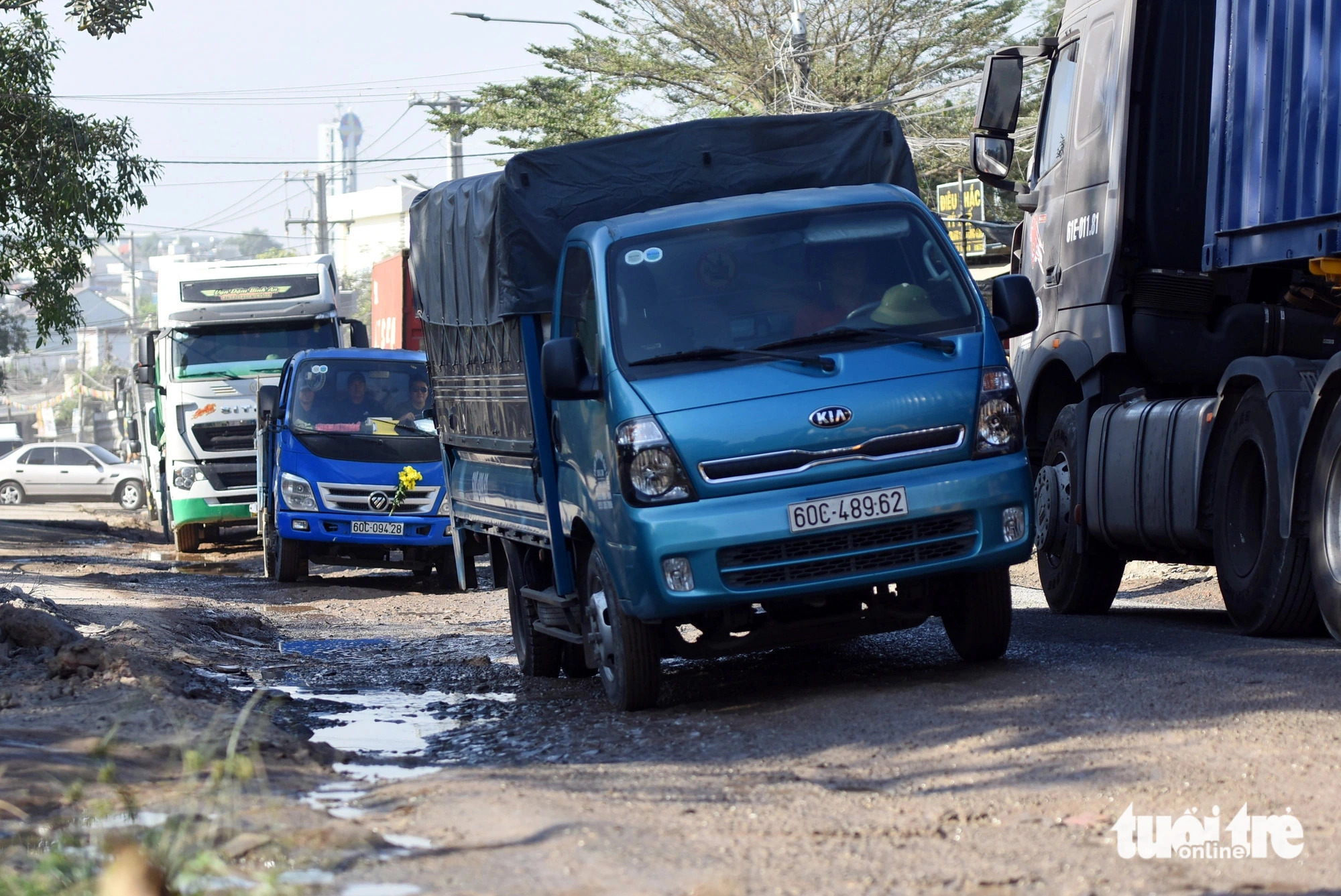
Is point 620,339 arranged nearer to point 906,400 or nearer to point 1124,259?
point 906,400

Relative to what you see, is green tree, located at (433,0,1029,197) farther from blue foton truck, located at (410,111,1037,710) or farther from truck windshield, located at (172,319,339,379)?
blue foton truck, located at (410,111,1037,710)

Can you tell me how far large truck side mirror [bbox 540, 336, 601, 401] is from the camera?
6.89 meters

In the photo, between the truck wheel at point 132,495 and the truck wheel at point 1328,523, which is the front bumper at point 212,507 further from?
the truck wheel at point 132,495

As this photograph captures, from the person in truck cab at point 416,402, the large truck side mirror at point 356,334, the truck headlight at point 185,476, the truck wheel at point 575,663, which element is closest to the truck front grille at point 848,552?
the truck wheel at point 575,663

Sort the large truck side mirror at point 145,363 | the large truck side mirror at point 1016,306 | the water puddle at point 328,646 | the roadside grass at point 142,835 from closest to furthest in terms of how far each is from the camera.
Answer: the roadside grass at point 142,835 → the large truck side mirror at point 1016,306 → the water puddle at point 328,646 → the large truck side mirror at point 145,363

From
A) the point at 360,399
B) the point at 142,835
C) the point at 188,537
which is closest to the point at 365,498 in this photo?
the point at 360,399

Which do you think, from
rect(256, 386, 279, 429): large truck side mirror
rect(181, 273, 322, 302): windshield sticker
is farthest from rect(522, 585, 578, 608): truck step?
rect(181, 273, 322, 302): windshield sticker

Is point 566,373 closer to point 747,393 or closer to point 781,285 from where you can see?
point 747,393

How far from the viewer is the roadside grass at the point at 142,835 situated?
3619mm

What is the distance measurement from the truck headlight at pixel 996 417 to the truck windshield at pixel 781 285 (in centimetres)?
30

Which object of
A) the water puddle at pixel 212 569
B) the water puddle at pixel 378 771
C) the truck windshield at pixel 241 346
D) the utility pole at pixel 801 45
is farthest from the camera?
the utility pole at pixel 801 45

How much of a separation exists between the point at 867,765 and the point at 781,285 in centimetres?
251

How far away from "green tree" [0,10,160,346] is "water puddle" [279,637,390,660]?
6.62 m

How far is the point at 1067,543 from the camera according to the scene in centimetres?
1023
